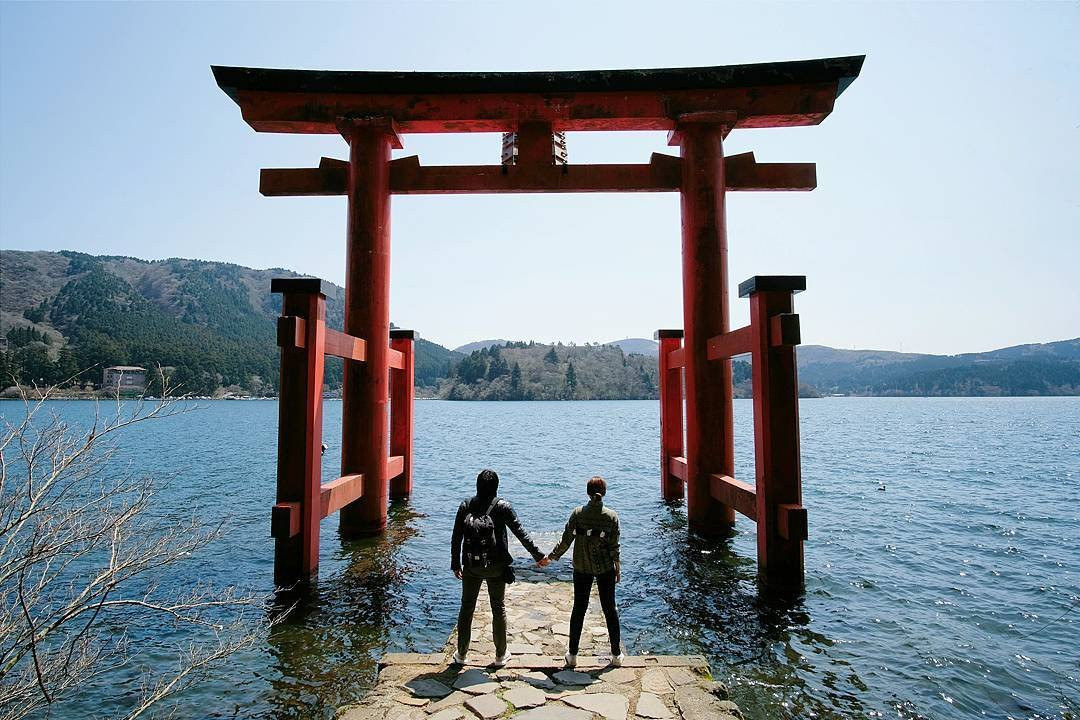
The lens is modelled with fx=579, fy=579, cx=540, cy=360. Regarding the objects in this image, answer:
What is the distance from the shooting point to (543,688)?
451 centimetres

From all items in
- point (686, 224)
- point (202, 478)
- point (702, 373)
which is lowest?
point (202, 478)

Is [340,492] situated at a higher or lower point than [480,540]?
lower

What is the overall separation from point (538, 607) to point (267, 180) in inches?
311

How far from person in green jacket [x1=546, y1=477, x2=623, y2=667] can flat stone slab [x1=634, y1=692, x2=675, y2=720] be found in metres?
0.57

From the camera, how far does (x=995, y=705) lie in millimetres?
5363

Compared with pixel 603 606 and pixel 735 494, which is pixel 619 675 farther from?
pixel 735 494

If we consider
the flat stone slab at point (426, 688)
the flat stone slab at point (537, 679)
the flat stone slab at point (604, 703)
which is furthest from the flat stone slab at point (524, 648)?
the flat stone slab at point (604, 703)

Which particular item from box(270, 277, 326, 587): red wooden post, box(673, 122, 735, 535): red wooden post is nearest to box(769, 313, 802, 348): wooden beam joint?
box(673, 122, 735, 535): red wooden post

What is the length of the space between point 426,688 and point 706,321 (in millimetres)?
6573

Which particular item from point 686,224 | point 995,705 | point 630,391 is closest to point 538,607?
point 995,705

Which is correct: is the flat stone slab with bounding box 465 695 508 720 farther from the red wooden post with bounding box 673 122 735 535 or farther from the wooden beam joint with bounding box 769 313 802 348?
the red wooden post with bounding box 673 122 735 535

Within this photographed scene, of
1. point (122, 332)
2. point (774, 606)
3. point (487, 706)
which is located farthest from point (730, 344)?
point (122, 332)

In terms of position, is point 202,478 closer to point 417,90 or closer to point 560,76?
point 417,90

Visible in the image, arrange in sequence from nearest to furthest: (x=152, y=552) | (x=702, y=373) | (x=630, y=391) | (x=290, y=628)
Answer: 1. (x=152, y=552)
2. (x=290, y=628)
3. (x=702, y=373)
4. (x=630, y=391)
